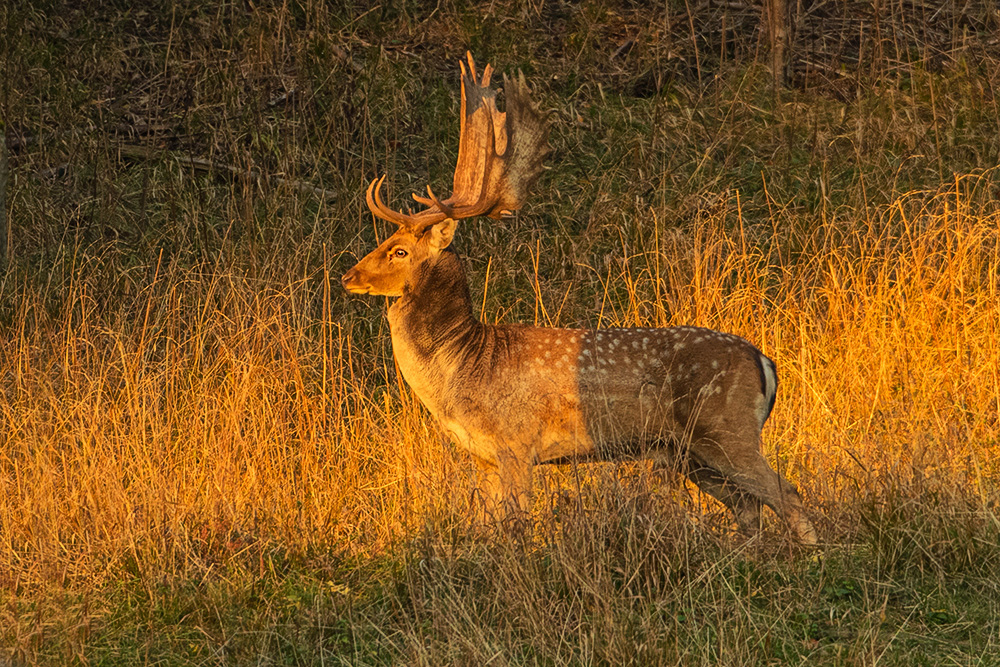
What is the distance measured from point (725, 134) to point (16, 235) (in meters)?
5.69

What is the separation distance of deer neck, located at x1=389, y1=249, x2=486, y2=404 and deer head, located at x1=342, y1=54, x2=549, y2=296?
6 cm

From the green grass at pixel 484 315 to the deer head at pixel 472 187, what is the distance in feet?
2.90

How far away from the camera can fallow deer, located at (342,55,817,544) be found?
220 inches

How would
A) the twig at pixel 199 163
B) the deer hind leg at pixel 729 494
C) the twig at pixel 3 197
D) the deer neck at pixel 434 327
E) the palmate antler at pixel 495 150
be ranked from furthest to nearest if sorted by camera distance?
the twig at pixel 199 163 → the twig at pixel 3 197 → the palmate antler at pixel 495 150 → the deer neck at pixel 434 327 → the deer hind leg at pixel 729 494

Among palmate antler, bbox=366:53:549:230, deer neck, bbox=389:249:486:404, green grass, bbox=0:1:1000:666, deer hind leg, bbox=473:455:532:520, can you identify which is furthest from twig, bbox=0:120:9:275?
→ deer hind leg, bbox=473:455:532:520

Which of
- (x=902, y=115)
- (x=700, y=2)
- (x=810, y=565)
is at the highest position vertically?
Result: (x=700, y=2)

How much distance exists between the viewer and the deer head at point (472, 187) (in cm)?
619

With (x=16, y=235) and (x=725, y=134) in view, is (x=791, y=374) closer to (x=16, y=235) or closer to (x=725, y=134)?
(x=725, y=134)

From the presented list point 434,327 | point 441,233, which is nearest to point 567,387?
point 434,327

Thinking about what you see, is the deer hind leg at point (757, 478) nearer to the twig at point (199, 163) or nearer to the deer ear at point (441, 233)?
the deer ear at point (441, 233)

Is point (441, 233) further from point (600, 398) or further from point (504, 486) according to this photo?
point (504, 486)

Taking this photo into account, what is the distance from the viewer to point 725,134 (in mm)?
11250

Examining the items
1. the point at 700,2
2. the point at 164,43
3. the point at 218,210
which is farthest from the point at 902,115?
the point at 164,43

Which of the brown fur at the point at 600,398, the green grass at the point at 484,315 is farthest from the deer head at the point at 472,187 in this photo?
the green grass at the point at 484,315
